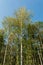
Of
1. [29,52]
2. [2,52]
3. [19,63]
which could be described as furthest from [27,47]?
[2,52]

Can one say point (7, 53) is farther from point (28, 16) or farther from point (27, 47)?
point (28, 16)

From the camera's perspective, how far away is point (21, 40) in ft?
40.4

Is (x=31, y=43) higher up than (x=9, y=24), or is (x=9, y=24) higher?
(x=9, y=24)

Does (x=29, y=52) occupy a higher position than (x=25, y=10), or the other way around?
(x=25, y=10)

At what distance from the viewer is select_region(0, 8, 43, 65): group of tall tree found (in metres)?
12.3

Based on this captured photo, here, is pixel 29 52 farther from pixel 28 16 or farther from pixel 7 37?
pixel 28 16

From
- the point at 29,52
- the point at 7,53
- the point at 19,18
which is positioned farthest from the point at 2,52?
the point at 19,18

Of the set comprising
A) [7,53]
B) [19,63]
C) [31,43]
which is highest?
[31,43]

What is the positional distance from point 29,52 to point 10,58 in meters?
1.94

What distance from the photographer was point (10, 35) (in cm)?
1259

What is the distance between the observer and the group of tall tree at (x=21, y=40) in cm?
1234

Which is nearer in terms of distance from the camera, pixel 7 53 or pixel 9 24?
pixel 9 24

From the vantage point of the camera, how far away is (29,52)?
12.8 m

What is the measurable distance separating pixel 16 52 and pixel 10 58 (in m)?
0.80
